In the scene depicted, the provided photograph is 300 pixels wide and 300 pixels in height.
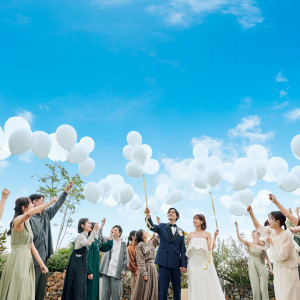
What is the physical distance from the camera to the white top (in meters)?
5.51

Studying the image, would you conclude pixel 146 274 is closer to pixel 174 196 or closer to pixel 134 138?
pixel 174 196

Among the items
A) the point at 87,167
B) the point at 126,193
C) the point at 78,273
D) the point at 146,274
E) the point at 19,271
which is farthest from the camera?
the point at 126,193

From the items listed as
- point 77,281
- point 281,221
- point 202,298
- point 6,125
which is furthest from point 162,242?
point 6,125

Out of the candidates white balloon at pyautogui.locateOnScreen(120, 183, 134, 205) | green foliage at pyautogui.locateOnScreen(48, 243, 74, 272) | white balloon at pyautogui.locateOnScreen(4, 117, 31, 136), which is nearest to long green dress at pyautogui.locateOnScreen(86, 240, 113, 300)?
white balloon at pyautogui.locateOnScreen(120, 183, 134, 205)

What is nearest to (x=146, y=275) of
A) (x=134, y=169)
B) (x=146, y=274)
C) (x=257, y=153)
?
(x=146, y=274)

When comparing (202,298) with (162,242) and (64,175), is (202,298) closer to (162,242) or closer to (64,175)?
(162,242)

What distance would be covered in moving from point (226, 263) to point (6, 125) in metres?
5.86

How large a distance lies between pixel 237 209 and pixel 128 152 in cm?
215

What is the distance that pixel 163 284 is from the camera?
192 inches

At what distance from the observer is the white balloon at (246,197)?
5.32m

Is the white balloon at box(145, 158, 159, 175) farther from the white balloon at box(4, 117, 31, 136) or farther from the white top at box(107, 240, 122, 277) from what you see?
the white balloon at box(4, 117, 31, 136)

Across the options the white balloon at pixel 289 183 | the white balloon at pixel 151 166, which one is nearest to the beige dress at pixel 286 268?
the white balloon at pixel 289 183

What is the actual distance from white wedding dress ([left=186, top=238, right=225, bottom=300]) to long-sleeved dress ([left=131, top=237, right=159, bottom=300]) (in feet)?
1.91

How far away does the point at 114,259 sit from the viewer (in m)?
5.69
